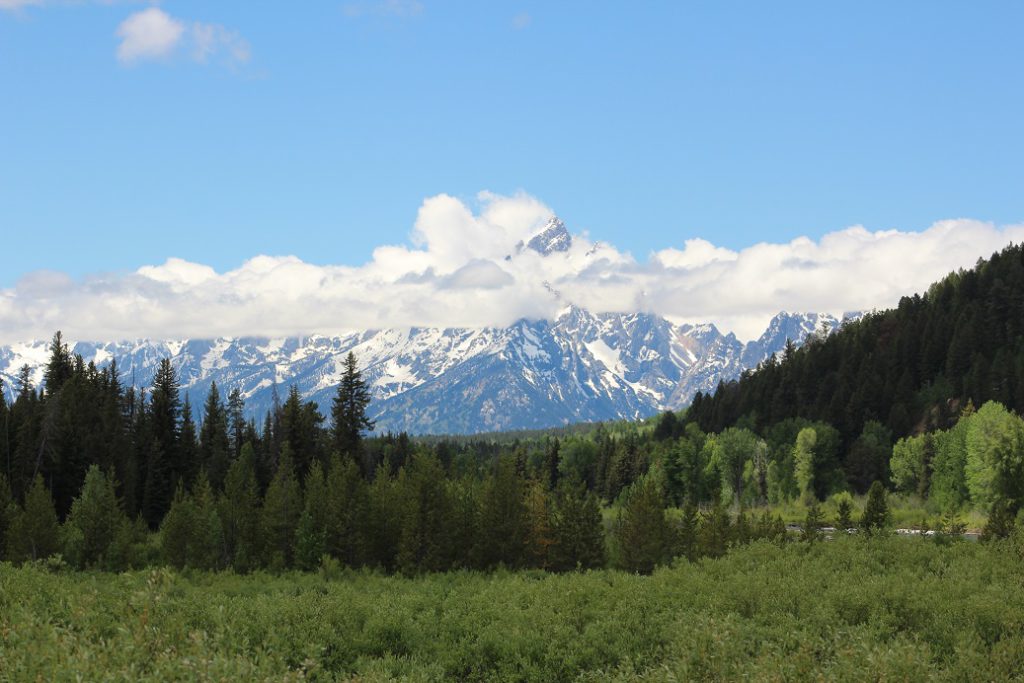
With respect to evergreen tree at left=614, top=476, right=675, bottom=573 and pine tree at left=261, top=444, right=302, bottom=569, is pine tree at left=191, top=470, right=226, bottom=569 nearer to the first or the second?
pine tree at left=261, top=444, right=302, bottom=569

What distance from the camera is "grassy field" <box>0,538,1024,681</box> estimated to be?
50.5 feet

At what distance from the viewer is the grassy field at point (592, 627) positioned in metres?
15.4

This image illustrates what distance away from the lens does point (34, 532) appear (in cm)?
5531

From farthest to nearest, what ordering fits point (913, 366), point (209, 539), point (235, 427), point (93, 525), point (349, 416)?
point (913, 366) < point (235, 427) < point (349, 416) < point (209, 539) < point (93, 525)

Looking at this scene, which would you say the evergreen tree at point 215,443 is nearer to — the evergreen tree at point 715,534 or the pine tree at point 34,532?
the pine tree at point 34,532

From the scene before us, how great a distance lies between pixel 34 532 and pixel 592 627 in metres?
46.0

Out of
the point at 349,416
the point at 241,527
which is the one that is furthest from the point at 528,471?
the point at 241,527

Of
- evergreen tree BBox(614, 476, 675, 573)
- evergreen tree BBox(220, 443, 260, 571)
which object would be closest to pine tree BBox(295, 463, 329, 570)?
evergreen tree BBox(220, 443, 260, 571)

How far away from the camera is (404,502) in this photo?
58.9 meters

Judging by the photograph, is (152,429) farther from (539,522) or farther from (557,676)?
(557,676)

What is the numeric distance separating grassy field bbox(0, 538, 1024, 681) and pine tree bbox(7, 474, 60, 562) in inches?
1189

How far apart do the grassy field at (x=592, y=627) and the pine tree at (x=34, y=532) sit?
30.2m

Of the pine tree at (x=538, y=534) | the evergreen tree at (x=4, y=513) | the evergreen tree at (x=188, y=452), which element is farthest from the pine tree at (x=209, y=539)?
the evergreen tree at (x=188, y=452)

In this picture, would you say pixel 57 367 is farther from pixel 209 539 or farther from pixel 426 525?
pixel 426 525
